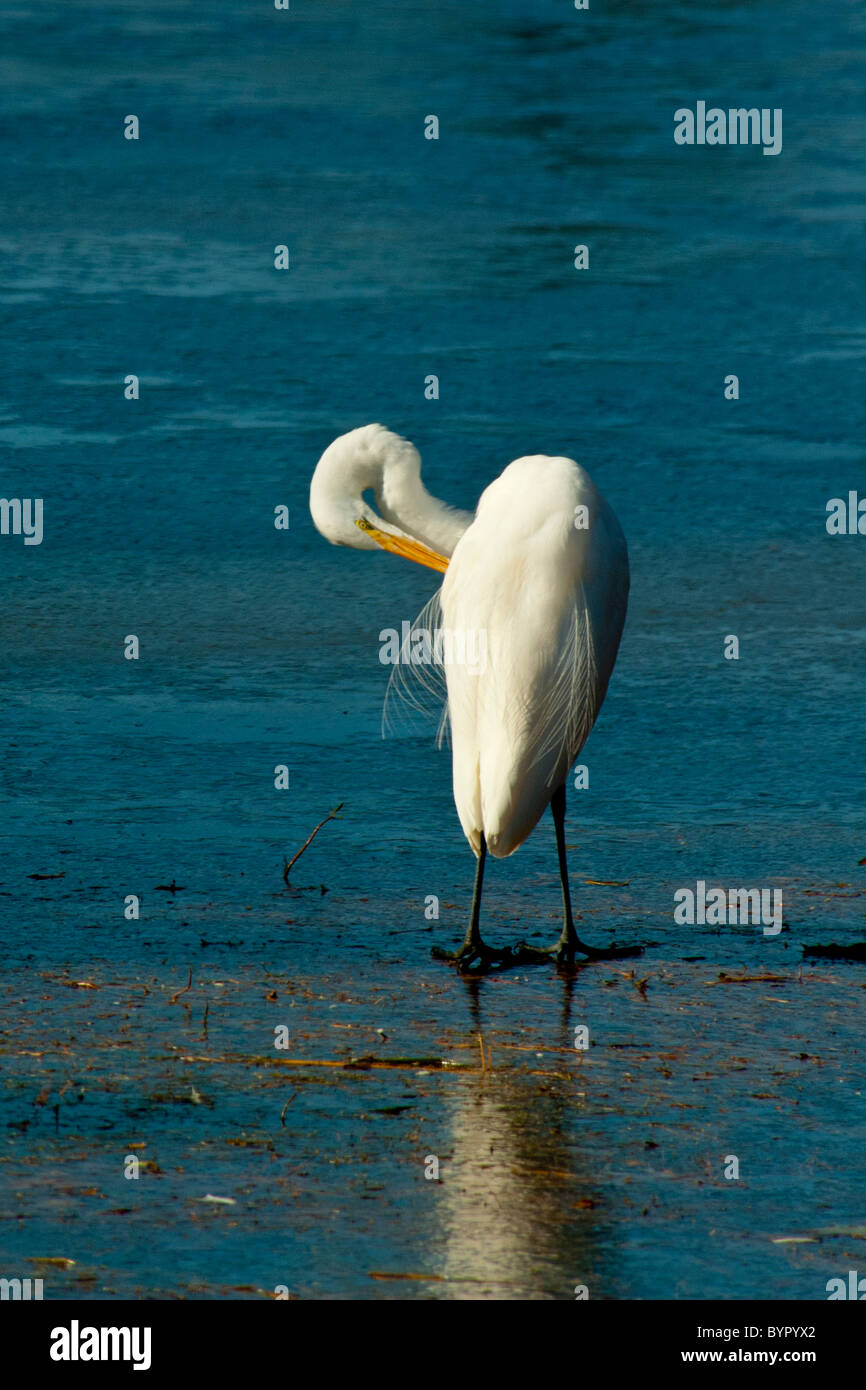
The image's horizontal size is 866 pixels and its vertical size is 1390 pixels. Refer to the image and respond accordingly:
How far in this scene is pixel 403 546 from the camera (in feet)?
23.8

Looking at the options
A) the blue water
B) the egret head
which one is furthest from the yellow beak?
the blue water

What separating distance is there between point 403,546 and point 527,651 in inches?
56.8

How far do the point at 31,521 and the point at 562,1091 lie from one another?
6151 mm

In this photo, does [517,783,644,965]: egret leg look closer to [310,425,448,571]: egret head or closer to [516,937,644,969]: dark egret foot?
[516,937,644,969]: dark egret foot

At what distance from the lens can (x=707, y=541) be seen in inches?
393

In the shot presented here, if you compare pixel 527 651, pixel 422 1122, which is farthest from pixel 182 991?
pixel 527 651

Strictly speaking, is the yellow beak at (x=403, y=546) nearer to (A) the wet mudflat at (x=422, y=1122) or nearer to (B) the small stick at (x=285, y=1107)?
(A) the wet mudflat at (x=422, y=1122)

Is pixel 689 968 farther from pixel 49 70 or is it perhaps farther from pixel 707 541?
pixel 49 70

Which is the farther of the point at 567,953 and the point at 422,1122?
the point at 567,953

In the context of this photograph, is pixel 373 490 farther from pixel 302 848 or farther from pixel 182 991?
pixel 182 991

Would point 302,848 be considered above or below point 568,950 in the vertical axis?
above

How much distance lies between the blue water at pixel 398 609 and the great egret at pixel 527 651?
0.39 metres

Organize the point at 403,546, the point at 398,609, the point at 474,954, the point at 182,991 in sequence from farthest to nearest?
the point at 398,609
the point at 403,546
the point at 474,954
the point at 182,991

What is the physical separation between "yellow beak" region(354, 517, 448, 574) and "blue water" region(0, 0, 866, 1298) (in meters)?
0.83
